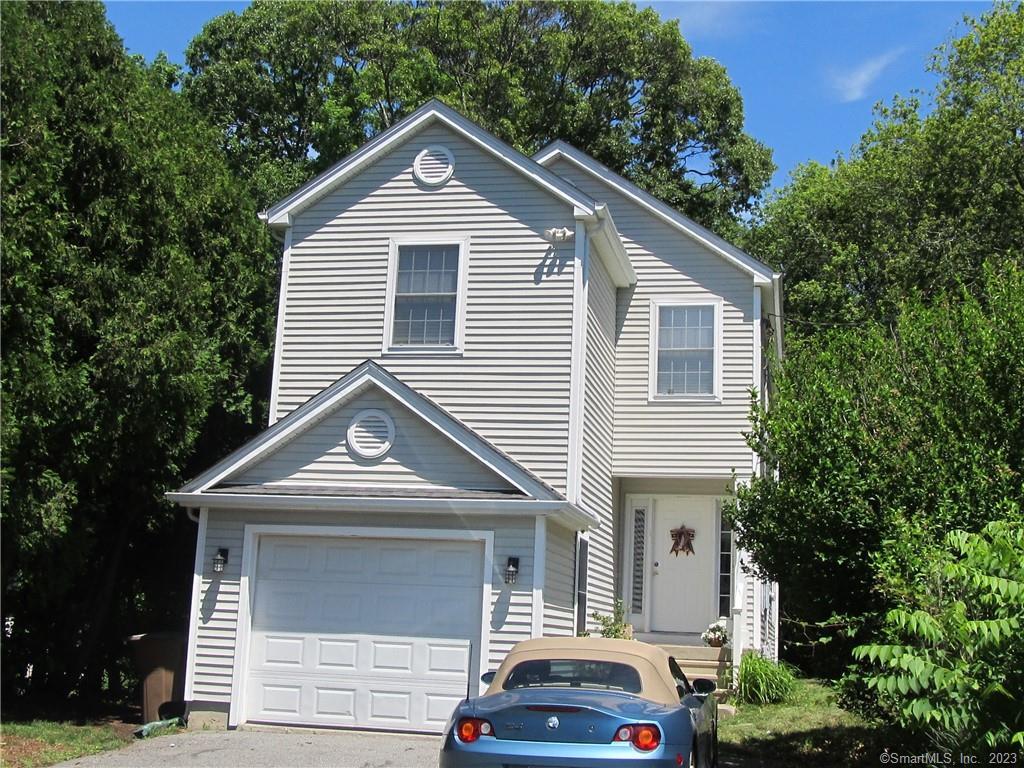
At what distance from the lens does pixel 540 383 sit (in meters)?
14.5

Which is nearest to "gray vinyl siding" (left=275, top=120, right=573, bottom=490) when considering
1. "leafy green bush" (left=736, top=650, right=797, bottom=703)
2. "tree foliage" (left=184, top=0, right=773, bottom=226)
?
"leafy green bush" (left=736, top=650, right=797, bottom=703)

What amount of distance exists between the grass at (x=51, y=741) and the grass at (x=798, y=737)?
276 inches

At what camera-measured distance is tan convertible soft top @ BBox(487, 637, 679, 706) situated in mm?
8375

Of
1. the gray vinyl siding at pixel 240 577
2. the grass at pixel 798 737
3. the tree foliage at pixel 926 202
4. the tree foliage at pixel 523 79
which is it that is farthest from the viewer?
the tree foliage at pixel 523 79

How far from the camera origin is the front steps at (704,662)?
1559 centimetres

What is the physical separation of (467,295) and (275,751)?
6.58 m

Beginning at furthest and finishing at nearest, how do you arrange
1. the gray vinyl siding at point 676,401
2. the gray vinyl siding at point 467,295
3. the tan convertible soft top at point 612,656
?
the gray vinyl siding at point 676,401 → the gray vinyl siding at point 467,295 → the tan convertible soft top at point 612,656

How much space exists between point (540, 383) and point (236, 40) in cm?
2130

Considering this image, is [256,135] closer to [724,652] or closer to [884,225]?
[884,225]

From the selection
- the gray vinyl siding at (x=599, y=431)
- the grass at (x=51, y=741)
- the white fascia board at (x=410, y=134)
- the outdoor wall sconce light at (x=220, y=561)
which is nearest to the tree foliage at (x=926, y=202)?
the gray vinyl siding at (x=599, y=431)

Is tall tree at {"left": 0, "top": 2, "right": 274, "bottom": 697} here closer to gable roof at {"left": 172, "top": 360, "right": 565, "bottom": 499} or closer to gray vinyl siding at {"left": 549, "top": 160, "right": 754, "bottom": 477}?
gable roof at {"left": 172, "top": 360, "right": 565, "bottom": 499}

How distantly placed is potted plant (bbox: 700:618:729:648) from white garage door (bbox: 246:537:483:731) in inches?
199

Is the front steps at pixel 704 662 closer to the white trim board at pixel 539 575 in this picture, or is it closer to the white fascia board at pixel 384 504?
the white fascia board at pixel 384 504

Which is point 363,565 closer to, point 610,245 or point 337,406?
point 337,406
